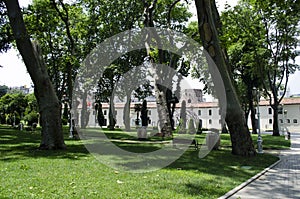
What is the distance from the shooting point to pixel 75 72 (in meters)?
34.6

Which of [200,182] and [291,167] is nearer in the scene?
[200,182]

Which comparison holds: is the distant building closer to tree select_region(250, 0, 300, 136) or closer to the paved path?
tree select_region(250, 0, 300, 136)

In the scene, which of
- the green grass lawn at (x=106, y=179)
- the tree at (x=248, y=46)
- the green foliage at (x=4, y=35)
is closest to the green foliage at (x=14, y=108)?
the green foliage at (x=4, y=35)

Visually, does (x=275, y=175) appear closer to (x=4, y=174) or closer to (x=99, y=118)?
(x=4, y=174)

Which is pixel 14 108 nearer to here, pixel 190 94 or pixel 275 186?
pixel 190 94

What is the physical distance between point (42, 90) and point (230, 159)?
7655mm

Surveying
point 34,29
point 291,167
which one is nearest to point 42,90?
point 291,167

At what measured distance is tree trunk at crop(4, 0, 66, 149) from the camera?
1191 centimetres

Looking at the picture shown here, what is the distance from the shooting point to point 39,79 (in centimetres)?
1205

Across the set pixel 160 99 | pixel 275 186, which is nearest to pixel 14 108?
pixel 160 99

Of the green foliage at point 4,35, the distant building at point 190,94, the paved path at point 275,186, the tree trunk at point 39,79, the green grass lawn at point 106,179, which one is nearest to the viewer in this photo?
the green grass lawn at point 106,179

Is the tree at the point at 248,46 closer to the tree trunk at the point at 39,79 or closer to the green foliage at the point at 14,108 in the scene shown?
the tree trunk at the point at 39,79

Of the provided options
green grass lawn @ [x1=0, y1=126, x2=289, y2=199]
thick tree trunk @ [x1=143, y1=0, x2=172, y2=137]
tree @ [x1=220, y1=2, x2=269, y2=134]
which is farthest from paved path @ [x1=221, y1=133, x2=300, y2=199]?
tree @ [x1=220, y1=2, x2=269, y2=134]

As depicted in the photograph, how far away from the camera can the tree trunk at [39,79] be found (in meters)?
11.9
